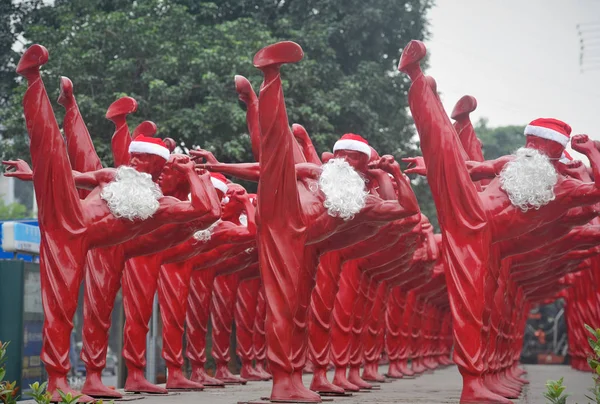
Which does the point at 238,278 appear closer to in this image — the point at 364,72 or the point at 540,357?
the point at 364,72

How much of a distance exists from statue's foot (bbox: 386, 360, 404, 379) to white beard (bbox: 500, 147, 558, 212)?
8.02m

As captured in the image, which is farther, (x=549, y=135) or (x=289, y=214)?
(x=549, y=135)

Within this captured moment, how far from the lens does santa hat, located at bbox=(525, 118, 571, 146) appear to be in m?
9.14

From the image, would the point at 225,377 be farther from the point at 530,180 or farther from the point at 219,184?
the point at 530,180

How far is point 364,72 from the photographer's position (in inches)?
808

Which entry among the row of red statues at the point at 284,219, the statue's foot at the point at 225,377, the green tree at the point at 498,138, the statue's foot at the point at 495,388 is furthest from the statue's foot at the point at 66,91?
the green tree at the point at 498,138

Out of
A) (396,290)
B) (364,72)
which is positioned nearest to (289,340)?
(396,290)

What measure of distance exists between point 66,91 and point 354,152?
9.43 ft

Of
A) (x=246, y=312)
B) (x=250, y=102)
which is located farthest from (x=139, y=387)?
(x=246, y=312)

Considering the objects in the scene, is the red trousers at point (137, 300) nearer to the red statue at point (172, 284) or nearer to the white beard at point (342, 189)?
the red statue at point (172, 284)

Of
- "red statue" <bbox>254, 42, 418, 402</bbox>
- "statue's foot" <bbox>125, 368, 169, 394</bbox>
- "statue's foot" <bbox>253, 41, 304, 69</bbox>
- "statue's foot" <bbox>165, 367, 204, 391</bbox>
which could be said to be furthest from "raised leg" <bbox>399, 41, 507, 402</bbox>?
"statue's foot" <bbox>165, 367, 204, 391</bbox>

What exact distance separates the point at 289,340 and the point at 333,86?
40.8 feet

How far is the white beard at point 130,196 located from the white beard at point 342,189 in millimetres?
1599

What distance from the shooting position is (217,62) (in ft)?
62.0
